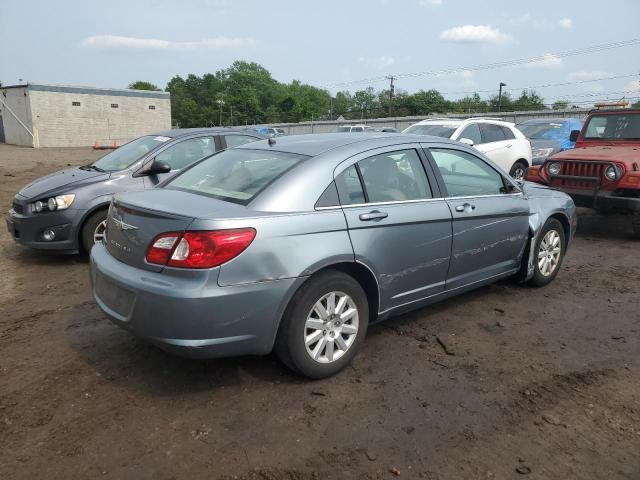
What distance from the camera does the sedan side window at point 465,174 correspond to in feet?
14.1

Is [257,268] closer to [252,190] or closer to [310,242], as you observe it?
[310,242]

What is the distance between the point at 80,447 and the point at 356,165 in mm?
2452

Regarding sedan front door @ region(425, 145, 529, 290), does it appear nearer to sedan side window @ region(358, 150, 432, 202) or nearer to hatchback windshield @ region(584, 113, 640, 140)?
sedan side window @ region(358, 150, 432, 202)

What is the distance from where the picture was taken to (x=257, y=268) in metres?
3.02

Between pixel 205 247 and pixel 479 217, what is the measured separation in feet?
8.11

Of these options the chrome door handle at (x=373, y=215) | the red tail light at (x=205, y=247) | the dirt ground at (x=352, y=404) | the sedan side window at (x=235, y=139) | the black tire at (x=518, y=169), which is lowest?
the dirt ground at (x=352, y=404)

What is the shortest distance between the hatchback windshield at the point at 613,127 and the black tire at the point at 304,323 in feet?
23.8

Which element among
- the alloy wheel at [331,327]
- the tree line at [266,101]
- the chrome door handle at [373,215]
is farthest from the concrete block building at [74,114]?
the alloy wheel at [331,327]

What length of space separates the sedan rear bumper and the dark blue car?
11.0 m

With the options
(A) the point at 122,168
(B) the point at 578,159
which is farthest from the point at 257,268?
(B) the point at 578,159

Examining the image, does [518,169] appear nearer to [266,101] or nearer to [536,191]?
[536,191]

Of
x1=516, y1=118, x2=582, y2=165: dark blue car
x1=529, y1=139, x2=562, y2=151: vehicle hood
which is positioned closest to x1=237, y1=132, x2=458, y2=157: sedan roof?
x1=516, y1=118, x2=582, y2=165: dark blue car

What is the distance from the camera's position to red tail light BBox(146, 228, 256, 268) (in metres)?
2.94

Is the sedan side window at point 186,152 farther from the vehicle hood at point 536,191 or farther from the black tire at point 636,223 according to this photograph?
the black tire at point 636,223
